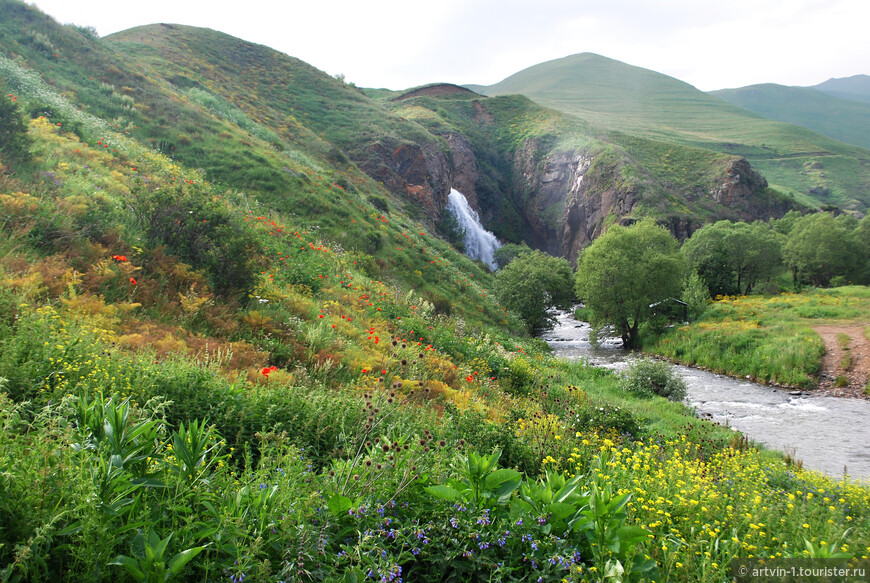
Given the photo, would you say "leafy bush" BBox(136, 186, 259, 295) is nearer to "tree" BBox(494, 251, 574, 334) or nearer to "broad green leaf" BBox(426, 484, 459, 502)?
"broad green leaf" BBox(426, 484, 459, 502)

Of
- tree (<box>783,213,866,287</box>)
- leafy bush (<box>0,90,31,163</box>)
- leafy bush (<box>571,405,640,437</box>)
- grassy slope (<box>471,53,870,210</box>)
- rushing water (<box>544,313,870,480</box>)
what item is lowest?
rushing water (<box>544,313,870,480</box>)

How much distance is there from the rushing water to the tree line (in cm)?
706

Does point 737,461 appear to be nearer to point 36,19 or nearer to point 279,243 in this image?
point 279,243

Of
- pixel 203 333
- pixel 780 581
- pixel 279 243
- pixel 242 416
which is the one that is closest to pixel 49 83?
pixel 279 243

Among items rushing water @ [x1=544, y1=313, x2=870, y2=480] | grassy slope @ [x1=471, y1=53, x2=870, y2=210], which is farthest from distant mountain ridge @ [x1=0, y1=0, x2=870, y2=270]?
rushing water @ [x1=544, y1=313, x2=870, y2=480]

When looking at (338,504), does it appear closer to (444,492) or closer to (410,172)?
(444,492)

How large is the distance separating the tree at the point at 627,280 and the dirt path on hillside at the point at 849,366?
352 inches

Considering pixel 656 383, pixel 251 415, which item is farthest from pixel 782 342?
pixel 251 415

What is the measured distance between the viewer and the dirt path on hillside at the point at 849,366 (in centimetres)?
1923

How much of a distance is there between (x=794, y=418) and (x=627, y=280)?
1538cm

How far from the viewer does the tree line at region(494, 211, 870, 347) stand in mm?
30172

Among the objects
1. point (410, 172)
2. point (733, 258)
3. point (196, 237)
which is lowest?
point (733, 258)

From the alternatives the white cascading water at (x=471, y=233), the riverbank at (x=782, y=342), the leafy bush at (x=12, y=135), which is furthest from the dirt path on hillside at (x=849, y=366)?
the white cascading water at (x=471, y=233)

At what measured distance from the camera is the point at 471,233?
5938cm
